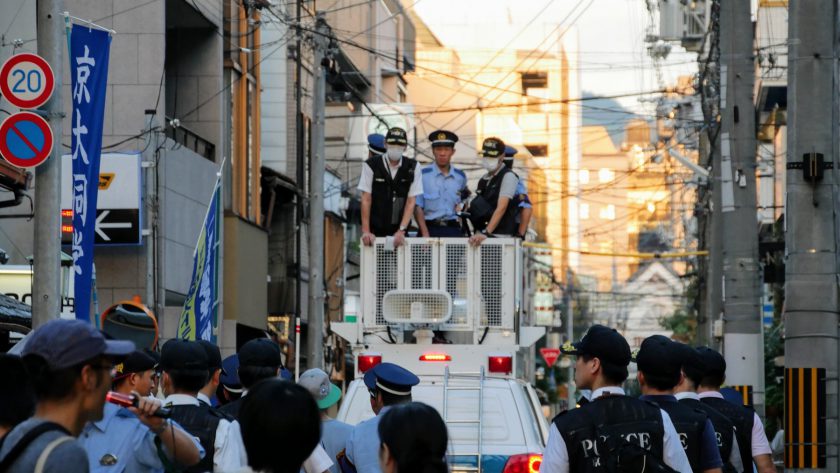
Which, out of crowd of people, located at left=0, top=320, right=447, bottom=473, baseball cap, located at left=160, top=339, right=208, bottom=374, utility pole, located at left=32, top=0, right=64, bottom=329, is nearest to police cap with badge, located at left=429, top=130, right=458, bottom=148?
utility pole, located at left=32, top=0, right=64, bottom=329

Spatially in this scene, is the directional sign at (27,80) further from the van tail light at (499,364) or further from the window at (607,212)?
the window at (607,212)

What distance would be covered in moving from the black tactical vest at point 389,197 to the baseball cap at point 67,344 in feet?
34.3

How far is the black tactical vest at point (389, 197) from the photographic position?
15.5 meters

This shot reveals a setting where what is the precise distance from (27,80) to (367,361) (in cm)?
403

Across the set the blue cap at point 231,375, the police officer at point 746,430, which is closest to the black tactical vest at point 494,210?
the blue cap at point 231,375

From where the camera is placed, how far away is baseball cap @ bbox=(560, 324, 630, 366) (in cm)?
711

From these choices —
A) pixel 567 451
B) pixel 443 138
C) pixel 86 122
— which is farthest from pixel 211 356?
pixel 86 122

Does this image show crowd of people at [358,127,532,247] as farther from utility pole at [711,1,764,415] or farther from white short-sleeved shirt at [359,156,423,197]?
utility pole at [711,1,764,415]

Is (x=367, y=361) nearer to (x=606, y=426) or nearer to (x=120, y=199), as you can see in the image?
(x=606, y=426)

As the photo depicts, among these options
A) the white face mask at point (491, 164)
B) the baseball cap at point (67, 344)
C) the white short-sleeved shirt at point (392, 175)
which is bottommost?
the baseball cap at point (67, 344)

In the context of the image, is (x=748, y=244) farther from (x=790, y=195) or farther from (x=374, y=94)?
(x=374, y=94)

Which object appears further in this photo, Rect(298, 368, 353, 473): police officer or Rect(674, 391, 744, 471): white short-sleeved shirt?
Rect(674, 391, 744, 471): white short-sleeved shirt

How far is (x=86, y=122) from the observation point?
55.8ft

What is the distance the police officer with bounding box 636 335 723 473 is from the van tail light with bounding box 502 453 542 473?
140 inches
